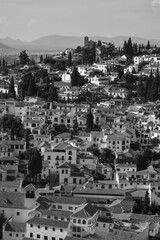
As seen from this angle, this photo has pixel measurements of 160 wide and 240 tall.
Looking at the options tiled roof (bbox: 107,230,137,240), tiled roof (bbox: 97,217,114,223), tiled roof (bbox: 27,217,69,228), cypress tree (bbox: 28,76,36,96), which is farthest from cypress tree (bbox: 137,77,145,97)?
tiled roof (bbox: 107,230,137,240)

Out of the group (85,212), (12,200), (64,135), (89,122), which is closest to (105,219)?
(85,212)

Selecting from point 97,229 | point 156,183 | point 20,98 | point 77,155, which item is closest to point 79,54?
point 20,98

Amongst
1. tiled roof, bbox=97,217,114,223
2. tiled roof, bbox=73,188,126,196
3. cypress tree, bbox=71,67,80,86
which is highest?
cypress tree, bbox=71,67,80,86

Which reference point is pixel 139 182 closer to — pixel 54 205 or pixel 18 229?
pixel 54 205

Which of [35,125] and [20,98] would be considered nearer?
[35,125]

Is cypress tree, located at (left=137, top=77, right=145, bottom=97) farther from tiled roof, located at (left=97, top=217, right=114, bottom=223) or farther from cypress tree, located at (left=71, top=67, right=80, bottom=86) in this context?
tiled roof, located at (left=97, top=217, right=114, bottom=223)

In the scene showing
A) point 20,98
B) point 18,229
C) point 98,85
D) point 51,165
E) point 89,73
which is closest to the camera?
point 18,229

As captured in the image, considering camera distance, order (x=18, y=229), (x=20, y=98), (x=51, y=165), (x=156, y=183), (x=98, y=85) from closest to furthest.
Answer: (x=18, y=229) < (x=156, y=183) < (x=51, y=165) < (x=20, y=98) < (x=98, y=85)

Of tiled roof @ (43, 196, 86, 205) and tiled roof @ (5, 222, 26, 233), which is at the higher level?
tiled roof @ (43, 196, 86, 205)
